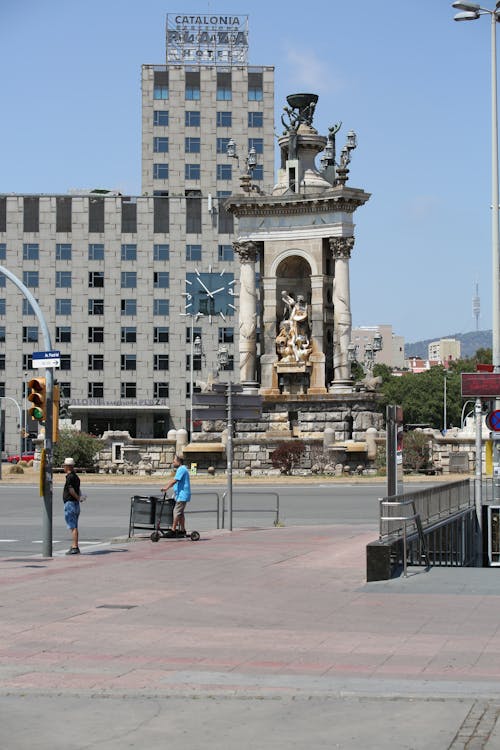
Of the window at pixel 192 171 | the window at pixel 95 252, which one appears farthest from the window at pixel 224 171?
the window at pixel 95 252

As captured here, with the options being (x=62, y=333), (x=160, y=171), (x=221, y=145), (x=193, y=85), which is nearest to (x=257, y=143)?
(x=221, y=145)

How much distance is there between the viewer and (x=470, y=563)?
96.9 ft

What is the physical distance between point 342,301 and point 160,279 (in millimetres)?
44228

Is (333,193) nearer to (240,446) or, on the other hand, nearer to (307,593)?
(240,446)

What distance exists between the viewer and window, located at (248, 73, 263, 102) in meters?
108

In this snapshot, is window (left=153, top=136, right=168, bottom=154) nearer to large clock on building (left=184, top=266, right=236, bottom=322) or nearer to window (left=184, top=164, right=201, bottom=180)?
window (left=184, top=164, right=201, bottom=180)

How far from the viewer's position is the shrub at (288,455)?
54094 millimetres

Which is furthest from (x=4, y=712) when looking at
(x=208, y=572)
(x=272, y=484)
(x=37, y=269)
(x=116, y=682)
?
(x=37, y=269)

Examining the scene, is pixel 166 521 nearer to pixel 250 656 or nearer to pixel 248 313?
pixel 250 656

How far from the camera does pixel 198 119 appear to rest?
109 m

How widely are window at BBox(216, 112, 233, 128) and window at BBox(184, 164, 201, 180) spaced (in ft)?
13.1

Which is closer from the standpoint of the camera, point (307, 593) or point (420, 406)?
point (307, 593)

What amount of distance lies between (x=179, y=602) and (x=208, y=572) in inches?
133

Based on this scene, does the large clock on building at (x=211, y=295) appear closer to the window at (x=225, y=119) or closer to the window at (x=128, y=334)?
the window at (x=128, y=334)
